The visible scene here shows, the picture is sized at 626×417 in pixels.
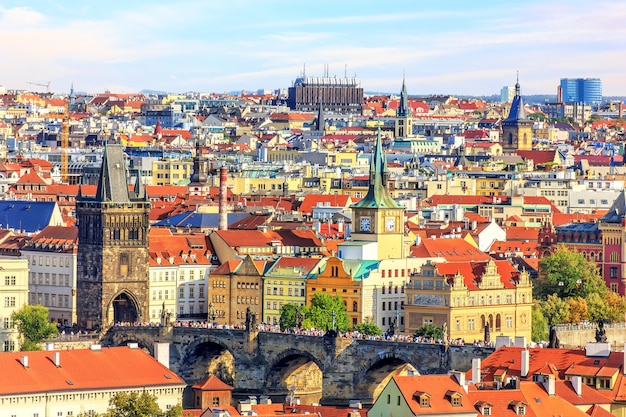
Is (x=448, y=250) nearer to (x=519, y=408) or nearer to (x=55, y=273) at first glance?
(x=55, y=273)

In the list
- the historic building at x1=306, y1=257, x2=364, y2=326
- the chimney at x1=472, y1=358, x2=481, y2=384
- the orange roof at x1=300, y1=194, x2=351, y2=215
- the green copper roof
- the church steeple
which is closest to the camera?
the chimney at x1=472, y1=358, x2=481, y2=384

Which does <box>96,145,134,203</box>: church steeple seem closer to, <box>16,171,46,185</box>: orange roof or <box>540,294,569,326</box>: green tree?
<box>540,294,569,326</box>: green tree

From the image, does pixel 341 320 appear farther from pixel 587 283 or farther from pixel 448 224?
pixel 448 224

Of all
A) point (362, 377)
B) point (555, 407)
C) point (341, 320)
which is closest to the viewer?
point (555, 407)

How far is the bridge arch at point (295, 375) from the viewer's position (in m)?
123

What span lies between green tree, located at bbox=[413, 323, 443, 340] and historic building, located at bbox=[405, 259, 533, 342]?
0.58 meters

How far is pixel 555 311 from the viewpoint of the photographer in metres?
132

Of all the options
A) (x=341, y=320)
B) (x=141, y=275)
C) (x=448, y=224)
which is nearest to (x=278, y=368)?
(x=341, y=320)

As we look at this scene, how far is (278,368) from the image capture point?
406 feet

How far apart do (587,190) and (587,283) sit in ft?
197

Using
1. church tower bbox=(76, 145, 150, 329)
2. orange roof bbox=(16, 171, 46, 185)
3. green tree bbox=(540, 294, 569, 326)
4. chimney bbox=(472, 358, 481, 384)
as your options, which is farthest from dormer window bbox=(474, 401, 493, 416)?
orange roof bbox=(16, 171, 46, 185)

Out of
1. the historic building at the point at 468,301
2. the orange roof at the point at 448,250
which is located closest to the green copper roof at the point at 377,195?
the orange roof at the point at 448,250

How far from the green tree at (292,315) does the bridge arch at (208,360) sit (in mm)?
3016

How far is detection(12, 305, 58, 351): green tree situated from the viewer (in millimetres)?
123438
